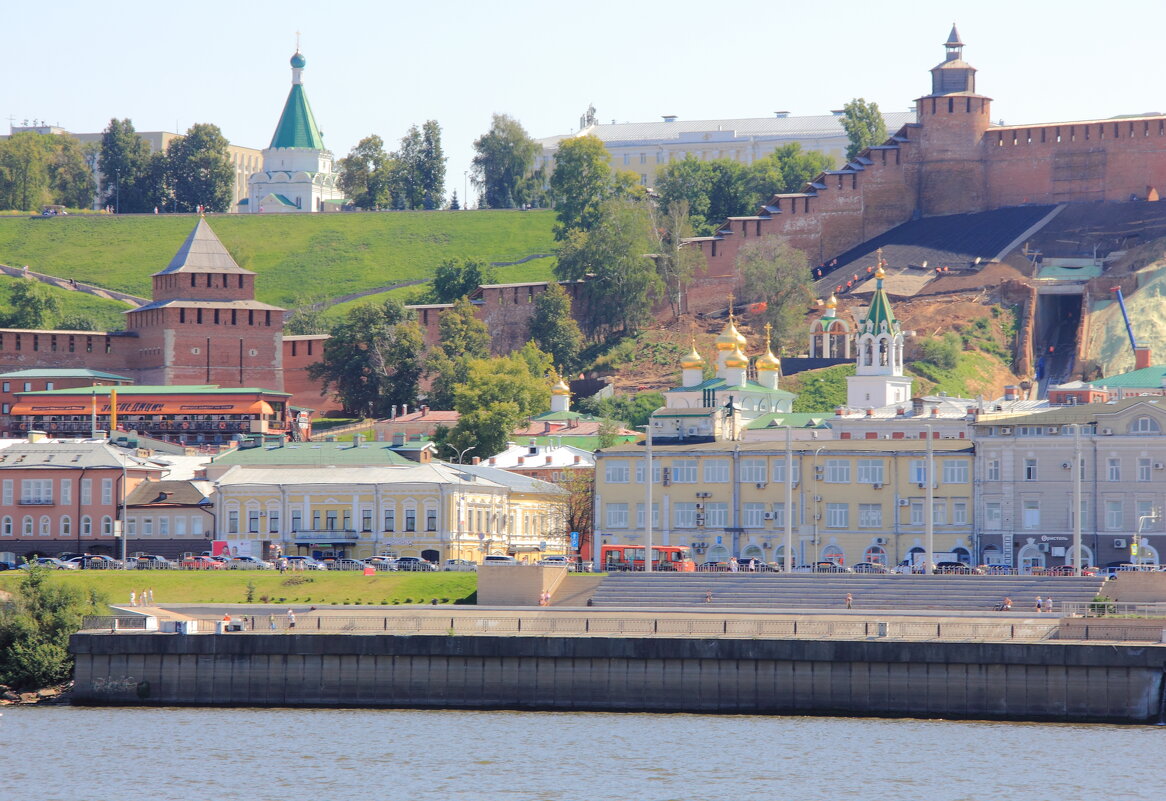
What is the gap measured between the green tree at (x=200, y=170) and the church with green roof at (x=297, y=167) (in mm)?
7145

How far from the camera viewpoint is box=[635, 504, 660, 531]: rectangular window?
70062mm

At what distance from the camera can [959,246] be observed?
111 m

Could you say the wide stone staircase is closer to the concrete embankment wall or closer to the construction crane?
the concrete embankment wall

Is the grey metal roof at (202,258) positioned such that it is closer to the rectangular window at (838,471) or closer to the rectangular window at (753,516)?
the rectangular window at (753,516)

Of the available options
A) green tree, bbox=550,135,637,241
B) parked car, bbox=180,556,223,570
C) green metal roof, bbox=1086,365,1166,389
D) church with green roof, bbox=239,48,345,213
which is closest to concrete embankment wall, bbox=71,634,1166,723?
parked car, bbox=180,556,223,570

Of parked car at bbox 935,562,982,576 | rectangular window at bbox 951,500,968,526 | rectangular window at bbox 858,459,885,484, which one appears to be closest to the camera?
parked car at bbox 935,562,982,576

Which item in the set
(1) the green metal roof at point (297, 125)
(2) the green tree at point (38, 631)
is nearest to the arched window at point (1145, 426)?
(2) the green tree at point (38, 631)

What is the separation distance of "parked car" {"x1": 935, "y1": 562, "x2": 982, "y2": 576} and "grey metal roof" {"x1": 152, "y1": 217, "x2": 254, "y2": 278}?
53011 mm

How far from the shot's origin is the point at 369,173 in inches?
5655

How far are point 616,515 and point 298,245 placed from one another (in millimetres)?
Answer: 71485

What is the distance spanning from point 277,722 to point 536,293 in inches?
2577

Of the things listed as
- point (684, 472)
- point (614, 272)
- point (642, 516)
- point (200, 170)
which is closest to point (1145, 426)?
point (684, 472)

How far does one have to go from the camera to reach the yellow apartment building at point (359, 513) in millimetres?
74188

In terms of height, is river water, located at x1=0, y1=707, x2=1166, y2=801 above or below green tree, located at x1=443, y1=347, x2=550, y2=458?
below
